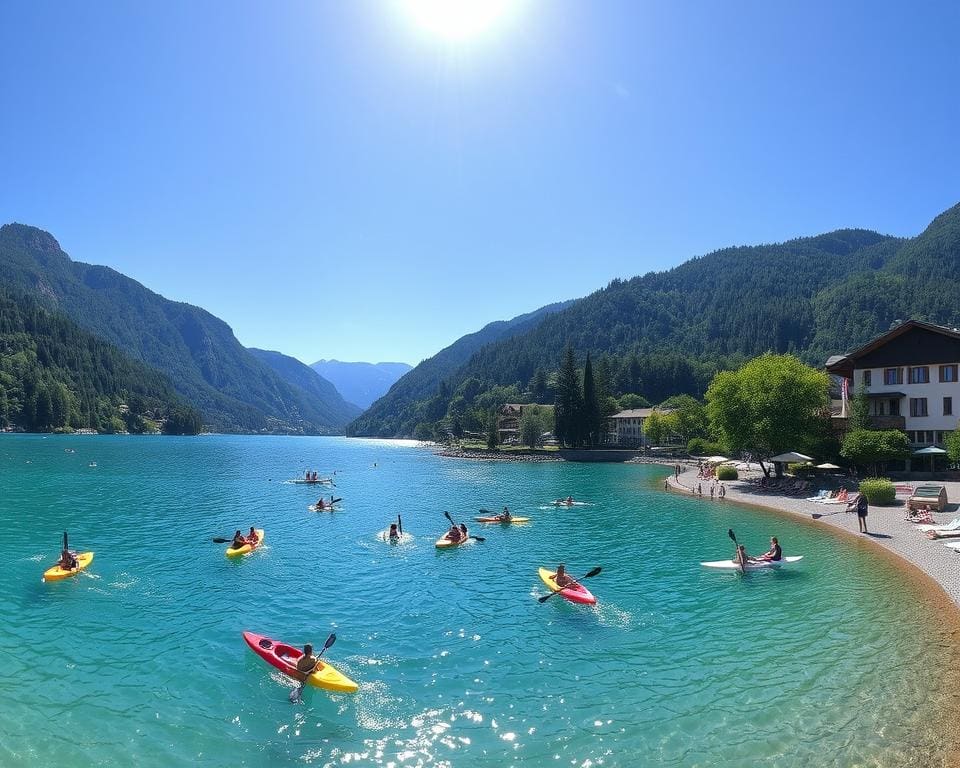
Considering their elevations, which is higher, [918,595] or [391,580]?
[918,595]

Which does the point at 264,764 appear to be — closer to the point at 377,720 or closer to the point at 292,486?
the point at 377,720

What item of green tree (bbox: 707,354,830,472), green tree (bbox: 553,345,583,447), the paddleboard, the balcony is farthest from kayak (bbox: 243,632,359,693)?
green tree (bbox: 553,345,583,447)

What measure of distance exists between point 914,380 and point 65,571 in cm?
6948

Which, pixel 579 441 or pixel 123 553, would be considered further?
pixel 579 441

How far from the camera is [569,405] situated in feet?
457

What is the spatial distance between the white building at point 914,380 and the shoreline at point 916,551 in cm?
808

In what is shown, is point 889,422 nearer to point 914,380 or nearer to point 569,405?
point 914,380

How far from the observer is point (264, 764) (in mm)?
12391

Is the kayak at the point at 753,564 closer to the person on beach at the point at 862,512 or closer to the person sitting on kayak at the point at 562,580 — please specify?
the person on beach at the point at 862,512

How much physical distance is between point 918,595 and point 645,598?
10.3m

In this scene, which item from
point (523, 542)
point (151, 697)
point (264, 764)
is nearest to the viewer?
point (264, 764)

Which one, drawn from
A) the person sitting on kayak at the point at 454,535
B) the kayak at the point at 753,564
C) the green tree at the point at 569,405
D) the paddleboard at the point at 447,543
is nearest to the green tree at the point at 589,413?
the green tree at the point at 569,405

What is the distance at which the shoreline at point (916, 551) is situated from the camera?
15.3m

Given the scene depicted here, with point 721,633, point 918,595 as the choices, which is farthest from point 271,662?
point 918,595
